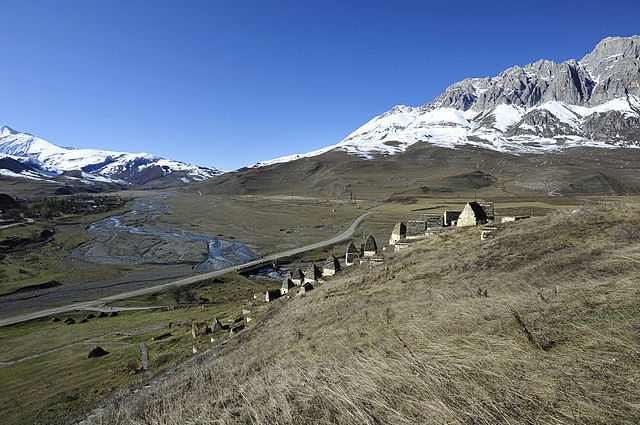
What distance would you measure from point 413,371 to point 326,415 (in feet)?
6.50

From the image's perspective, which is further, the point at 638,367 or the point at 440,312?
the point at 440,312

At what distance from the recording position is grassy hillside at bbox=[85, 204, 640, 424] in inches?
157

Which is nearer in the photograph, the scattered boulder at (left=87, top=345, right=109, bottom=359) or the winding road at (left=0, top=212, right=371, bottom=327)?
the scattered boulder at (left=87, top=345, right=109, bottom=359)

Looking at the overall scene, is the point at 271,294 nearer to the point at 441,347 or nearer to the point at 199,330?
the point at 199,330

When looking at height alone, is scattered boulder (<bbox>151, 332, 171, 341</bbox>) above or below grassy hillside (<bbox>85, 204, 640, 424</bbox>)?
below

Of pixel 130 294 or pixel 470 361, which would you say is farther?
pixel 130 294

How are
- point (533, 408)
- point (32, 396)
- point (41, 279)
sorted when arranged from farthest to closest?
1. point (41, 279)
2. point (32, 396)
3. point (533, 408)

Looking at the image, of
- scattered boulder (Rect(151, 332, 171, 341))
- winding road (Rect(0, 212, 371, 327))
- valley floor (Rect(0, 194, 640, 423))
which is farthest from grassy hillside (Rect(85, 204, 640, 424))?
winding road (Rect(0, 212, 371, 327))

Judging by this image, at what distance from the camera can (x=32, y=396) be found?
2506 cm

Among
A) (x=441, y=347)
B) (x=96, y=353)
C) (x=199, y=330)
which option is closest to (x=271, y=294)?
(x=199, y=330)

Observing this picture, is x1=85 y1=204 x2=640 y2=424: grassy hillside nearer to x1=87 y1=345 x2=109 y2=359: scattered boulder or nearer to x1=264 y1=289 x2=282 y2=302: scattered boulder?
x1=264 y1=289 x2=282 y2=302: scattered boulder

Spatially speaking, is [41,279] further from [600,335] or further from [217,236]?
[600,335]

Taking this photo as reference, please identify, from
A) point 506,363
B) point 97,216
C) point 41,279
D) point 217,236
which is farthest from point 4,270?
point 506,363

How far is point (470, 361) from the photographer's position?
544cm
